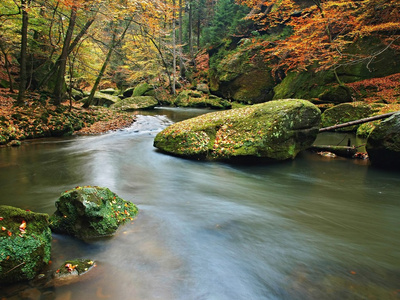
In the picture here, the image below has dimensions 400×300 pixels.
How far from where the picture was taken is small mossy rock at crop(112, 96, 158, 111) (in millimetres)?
19572

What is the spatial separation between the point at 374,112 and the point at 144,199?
9972 mm

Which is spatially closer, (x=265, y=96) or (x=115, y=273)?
(x=115, y=273)

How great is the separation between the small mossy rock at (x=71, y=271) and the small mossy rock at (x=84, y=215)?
0.55 metres

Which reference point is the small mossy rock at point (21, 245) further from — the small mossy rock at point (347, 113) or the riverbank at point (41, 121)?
the small mossy rock at point (347, 113)

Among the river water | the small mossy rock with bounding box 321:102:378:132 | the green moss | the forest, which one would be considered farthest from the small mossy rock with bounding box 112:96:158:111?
the green moss

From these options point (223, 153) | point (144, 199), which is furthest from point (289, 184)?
point (144, 199)

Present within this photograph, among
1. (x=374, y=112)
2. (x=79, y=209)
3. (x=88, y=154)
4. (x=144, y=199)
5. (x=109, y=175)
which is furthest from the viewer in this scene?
(x=374, y=112)

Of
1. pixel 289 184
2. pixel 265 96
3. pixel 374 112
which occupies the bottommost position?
pixel 289 184

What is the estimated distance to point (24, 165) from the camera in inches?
251

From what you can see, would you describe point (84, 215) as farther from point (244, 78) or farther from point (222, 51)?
point (222, 51)

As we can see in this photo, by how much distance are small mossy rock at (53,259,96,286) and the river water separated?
7cm

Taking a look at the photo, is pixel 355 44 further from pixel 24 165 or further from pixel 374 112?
pixel 24 165

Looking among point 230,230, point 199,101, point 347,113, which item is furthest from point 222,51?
point 230,230

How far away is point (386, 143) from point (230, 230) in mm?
4937
